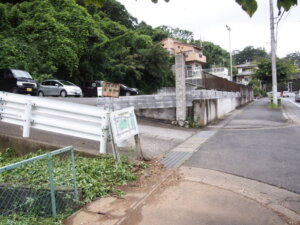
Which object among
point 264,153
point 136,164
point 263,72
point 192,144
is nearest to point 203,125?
point 192,144

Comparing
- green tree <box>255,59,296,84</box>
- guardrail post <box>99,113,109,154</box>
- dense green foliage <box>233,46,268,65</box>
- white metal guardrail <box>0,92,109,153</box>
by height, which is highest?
dense green foliage <box>233,46,268,65</box>

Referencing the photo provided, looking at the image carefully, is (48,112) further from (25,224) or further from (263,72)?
(263,72)

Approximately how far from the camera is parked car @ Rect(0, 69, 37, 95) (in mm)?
14435

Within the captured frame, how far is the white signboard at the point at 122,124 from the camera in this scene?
16.9 feet

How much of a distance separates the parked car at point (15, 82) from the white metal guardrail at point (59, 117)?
8662 millimetres

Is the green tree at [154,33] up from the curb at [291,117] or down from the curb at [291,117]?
up

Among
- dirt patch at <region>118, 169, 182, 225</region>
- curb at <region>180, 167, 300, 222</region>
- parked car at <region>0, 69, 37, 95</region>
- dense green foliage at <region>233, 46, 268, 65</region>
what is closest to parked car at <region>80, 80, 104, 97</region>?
parked car at <region>0, 69, 37, 95</region>

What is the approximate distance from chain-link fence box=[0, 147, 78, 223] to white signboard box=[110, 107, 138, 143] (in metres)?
1.14

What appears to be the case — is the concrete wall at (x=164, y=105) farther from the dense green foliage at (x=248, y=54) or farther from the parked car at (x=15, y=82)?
the dense green foliage at (x=248, y=54)

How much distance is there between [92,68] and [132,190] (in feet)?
74.8

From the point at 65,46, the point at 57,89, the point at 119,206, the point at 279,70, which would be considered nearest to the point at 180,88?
the point at 119,206

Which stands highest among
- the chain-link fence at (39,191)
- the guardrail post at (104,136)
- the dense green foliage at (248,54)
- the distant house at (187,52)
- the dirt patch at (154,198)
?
the dense green foliage at (248,54)

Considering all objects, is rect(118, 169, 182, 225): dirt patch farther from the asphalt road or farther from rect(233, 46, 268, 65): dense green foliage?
rect(233, 46, 268, 65): dense green foliage

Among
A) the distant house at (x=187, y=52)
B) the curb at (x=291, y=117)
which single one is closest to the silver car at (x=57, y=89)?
the curb at (x=291, y=117)
